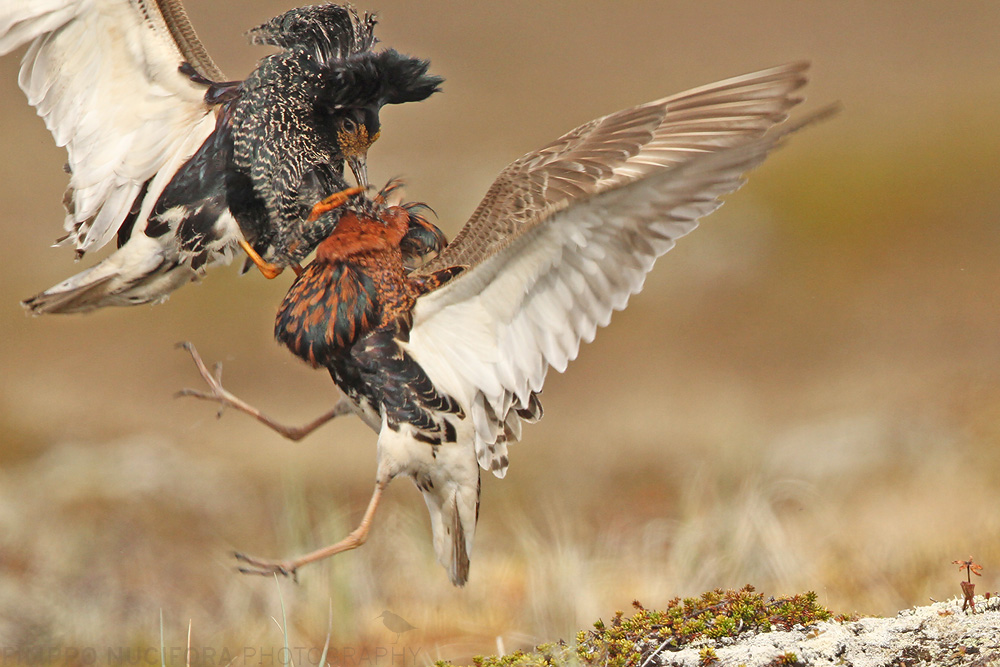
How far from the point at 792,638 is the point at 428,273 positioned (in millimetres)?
2164

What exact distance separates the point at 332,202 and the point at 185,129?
3.48 ft

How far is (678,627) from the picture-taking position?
157 inches

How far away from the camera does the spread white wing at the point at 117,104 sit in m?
5.48

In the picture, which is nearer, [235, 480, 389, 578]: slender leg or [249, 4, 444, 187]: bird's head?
[235, 480, 389, 578]: slender leg

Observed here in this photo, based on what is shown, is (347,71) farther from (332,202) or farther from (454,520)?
(454,520)

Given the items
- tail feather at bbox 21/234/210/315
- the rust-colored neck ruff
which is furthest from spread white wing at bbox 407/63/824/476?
tail feather at bbox 21/234/210/315

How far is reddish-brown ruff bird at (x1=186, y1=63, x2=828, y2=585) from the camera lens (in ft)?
14.0

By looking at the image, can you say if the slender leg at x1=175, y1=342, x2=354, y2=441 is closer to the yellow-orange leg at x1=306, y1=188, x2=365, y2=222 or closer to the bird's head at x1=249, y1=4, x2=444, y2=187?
the yellow-orange leg at x1=306, y1=188, x2=365, y2=222

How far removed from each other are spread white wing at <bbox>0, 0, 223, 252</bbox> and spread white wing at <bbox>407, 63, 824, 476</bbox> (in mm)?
1539

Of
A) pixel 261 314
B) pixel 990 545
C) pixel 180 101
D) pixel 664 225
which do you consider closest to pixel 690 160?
pixel 664 225

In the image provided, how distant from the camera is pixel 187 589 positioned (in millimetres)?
7230

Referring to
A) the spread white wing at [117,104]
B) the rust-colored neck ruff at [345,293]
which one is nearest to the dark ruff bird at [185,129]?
the spread white wing at [117,104]

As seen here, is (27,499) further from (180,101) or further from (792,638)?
(792,638)

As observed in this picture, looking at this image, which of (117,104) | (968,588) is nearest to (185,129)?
(117,104)
